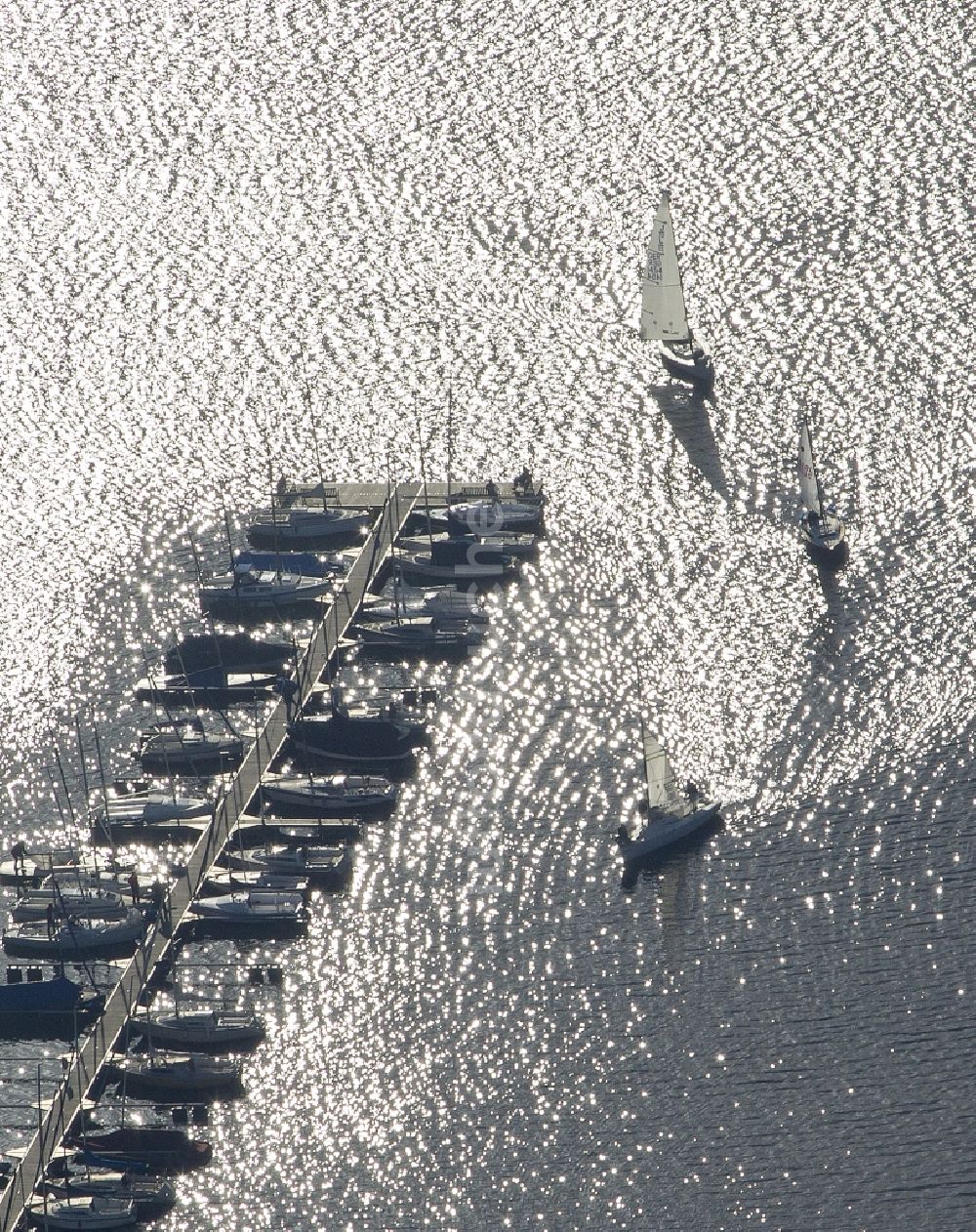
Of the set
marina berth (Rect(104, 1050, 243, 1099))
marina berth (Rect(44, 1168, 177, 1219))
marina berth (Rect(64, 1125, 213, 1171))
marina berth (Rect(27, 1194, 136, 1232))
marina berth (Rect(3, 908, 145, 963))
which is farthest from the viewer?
marina berth (Rect(3, 908, 145, 963))

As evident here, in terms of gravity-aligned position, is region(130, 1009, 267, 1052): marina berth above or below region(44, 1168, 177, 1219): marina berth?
above

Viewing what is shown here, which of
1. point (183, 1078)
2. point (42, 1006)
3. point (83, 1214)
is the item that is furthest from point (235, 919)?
point (83, 1214)

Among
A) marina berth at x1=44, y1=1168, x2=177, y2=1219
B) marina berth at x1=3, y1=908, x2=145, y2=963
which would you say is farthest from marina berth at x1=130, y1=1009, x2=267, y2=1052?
marina berth at x1=44, y1=1168, x2=177, y2=1219

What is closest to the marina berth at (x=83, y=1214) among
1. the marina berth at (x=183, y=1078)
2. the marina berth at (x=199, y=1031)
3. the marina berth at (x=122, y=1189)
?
the marina berth at (x=122, y=1189)

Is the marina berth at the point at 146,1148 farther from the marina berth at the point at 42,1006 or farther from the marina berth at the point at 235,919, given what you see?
the marina berth at the point at 235,919

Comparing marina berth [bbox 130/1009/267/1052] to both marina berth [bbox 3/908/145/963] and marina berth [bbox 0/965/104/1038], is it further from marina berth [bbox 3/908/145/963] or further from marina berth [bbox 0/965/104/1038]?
marina berth [bbox 3/908/145/963]
